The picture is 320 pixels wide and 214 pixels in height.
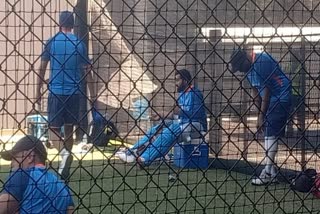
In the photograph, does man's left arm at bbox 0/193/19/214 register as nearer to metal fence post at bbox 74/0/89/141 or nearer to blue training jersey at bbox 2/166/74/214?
blue training jersey at bbox 2/166/74/214

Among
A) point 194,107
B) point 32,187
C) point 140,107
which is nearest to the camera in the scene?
point 32,187

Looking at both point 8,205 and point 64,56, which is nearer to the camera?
point 8,205

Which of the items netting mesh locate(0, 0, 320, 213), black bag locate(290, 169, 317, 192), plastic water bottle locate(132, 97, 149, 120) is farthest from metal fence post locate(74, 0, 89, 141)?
black bag locate(290, 169, 317, 192)

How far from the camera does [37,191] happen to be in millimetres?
3396

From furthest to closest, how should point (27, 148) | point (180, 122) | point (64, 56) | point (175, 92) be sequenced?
point (175, 92), point (180, 122), point (64, 56), point (27, 148)

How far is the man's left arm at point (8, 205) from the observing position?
132 inches

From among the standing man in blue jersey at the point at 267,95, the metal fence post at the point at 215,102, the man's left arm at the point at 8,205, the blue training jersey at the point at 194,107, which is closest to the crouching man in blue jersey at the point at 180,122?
the blue training jersey at the point at 194,107

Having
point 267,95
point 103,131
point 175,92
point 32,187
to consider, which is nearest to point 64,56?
point 103,131

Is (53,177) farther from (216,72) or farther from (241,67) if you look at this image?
(216,72)

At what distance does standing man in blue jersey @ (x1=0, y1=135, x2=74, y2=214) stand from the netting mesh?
106 mm

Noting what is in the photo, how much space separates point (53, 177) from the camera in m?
3.59

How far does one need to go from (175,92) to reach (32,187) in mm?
2495

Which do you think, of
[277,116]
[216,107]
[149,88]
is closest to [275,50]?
[277,116]

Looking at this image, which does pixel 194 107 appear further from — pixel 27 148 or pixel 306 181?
pixel 27 148
